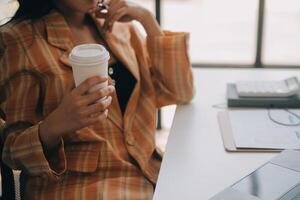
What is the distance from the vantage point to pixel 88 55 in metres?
0.97

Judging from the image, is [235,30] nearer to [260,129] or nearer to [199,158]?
[260,129]

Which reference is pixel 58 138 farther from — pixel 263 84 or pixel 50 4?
pixel 263 84

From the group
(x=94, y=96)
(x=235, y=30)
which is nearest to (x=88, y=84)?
(x=94, y=96)

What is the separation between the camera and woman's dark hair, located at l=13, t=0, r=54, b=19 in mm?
1211

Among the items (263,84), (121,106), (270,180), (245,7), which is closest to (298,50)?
(245,7)

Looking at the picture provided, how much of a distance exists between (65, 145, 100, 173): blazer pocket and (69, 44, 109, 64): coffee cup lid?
0.31 metres

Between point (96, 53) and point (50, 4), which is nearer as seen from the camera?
point (96, 53)

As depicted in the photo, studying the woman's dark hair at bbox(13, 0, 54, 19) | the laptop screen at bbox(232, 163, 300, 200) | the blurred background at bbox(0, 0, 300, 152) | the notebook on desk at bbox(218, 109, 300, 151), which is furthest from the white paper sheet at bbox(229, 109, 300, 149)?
the blurred background at bbox(0, 0, 300, 152)

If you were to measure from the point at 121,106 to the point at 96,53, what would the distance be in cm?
35

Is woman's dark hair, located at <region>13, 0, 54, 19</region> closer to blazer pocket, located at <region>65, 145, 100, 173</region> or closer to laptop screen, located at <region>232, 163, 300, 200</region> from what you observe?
blazer pocket, located at <region>65, 145, 100, 173</region>

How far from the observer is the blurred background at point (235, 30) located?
8.28ft

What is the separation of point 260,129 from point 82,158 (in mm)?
466

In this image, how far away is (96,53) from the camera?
3.23 ft

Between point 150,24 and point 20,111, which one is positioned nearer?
point 20,111
